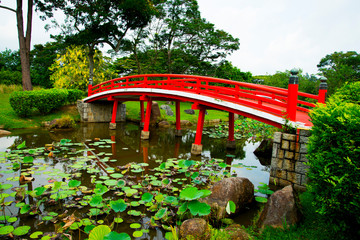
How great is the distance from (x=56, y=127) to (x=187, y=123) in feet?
29.4

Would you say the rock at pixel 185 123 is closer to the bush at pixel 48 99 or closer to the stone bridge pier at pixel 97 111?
the stone bridge pier at pixel 97 111

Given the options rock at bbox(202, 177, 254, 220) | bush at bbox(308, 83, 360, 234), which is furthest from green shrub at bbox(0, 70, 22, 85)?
bush at bbox(308, 83, 360, 234)

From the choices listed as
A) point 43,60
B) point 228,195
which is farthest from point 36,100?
point 43,60

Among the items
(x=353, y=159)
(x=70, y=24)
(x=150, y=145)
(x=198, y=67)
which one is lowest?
(x=150, y=145)

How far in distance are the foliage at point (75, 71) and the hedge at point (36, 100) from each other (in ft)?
16.8

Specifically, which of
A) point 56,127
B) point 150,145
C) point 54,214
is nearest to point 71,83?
point 56,127

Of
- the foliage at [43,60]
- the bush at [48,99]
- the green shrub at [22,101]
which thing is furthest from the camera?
the foliage at [43,60]

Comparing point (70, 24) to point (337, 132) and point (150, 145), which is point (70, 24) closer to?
point (150, 145)

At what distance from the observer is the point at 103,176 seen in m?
5.30

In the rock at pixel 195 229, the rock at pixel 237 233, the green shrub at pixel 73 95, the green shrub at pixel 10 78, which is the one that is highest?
the green shrub at pixel 10 78

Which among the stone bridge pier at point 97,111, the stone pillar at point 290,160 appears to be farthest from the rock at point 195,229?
the stone bridge pier at point 97,111

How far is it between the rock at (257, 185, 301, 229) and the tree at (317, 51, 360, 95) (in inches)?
556

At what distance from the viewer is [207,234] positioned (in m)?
3.11

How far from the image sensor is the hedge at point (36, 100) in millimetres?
A: 13195
